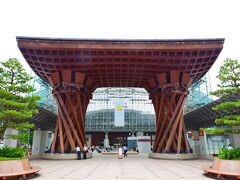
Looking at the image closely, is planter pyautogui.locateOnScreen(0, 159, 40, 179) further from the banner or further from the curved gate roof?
the banner

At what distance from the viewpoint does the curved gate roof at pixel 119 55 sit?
27016 millimetres

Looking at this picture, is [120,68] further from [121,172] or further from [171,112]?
[121,172]

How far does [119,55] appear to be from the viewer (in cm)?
2886

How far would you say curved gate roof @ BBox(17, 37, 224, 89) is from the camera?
27.0 metres

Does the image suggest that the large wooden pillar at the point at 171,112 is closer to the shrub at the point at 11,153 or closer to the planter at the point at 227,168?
the planter at the point at 227,168

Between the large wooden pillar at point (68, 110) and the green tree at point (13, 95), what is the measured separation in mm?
12362

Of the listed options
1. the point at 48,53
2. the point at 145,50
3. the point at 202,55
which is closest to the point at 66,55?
the point at 48,53

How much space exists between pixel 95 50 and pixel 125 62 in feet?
16.3

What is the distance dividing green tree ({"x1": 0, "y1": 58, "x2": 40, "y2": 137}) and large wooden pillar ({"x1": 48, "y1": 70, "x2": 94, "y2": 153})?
1236 centimetres

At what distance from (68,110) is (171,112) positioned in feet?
47.2

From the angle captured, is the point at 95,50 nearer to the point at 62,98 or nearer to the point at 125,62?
the point at 125,62

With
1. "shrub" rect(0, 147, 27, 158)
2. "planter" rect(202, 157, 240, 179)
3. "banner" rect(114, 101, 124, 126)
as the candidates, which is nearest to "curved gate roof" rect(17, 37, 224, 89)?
"banner" rect(114, 101, 124, 126)

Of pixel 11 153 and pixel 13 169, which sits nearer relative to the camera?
pixel 13 169

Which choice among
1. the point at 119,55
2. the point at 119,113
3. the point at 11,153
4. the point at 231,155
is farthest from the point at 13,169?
the point at 119,113
